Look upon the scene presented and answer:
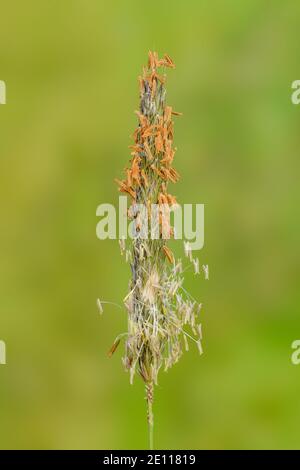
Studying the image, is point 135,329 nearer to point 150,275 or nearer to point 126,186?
point 150,275

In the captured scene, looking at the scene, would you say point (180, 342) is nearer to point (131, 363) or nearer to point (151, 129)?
point (131, 363)

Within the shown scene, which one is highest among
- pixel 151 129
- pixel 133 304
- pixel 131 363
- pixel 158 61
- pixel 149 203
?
pixel 158 61

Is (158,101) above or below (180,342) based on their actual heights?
above

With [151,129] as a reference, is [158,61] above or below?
above

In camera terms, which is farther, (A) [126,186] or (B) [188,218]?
(B) [188,218]

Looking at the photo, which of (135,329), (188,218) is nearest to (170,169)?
(188,218)

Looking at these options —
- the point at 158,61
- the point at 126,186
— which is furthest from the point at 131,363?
the point at 158,61
